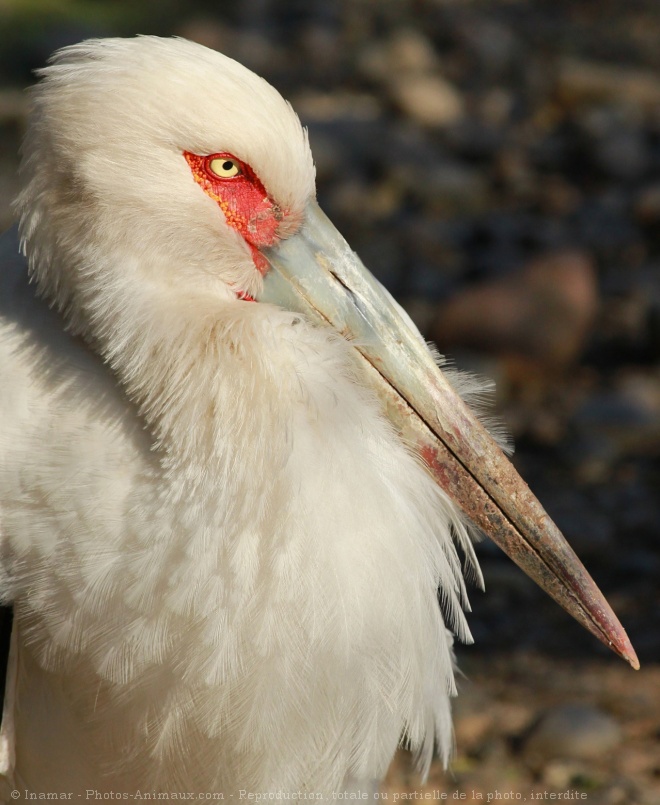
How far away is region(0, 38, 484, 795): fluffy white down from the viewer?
2.29 metres

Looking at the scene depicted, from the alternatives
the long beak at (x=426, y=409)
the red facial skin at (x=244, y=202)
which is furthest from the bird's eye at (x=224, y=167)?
the long beak at (x=426, y=409)

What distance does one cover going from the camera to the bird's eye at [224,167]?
231cm

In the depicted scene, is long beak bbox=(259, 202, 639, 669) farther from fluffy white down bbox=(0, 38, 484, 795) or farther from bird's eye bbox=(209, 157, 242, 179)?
bird's eye bbox=(209, 157, 242, 179)

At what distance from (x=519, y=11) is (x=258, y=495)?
356 inches

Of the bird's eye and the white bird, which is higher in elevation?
the bird's eye

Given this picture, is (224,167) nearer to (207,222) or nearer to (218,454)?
(207,222)

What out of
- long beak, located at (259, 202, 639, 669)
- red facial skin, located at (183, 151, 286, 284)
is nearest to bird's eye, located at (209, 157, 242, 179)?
red facial skin, located at (183, 151, 286, 284)

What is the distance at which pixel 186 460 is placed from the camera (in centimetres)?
230

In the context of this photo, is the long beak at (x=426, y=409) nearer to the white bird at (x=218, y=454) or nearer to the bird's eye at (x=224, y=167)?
the white bird at (x=218, y=454)

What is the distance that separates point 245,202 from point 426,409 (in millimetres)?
579

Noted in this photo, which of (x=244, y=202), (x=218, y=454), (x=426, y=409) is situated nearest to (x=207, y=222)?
(x=244, y=202)

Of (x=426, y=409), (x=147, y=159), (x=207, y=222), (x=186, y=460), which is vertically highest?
(x=147, y=159)

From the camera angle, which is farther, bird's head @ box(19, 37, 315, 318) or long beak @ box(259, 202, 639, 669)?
long beak @ box(259, 202, 639, 669)

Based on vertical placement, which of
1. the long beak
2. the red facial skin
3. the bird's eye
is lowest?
the long beak
